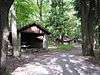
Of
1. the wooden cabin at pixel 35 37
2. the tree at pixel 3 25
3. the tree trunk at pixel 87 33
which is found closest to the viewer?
the tree at pixel 3 25

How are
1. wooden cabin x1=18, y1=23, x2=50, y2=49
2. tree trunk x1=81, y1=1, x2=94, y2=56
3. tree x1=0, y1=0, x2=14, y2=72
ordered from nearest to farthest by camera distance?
1. tree x1=0, y1=0, x2=14, y2=72
2. tree trunk x1=81, y1=1, x2=94, y2=56
3. wooden cabin x1=18, y1=23, x2=50, y2=49

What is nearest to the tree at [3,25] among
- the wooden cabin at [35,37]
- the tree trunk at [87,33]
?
the tree trunk at [87,33]

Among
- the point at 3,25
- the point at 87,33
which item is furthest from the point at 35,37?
the point at 3,25

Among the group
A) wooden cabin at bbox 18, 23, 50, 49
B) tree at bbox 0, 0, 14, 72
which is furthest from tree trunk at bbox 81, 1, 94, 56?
tree at bbox 0, 0, 14, 72

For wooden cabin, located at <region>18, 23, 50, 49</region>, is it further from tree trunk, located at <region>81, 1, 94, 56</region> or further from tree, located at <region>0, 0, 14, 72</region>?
tree, located at <region>0, 0, 14, 72</region>

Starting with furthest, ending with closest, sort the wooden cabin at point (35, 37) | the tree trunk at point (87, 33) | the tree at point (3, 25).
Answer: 1. the wooden cabin at point (35, 37)
2. the tree trunk at point (87, 33)
3. the tree at point (3, 25)

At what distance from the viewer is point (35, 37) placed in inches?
1565

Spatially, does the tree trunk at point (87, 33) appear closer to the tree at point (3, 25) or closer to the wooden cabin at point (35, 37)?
the wooden cabin at point (35, 37)

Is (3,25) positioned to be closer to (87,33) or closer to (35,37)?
(87,33)

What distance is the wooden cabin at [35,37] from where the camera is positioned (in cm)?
3631

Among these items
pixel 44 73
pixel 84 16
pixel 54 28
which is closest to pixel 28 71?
pixel 44 73

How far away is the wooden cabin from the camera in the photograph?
36.3 meters

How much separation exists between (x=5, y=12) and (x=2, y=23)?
45 centimetres

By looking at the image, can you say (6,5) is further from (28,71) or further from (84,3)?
(84,3)
